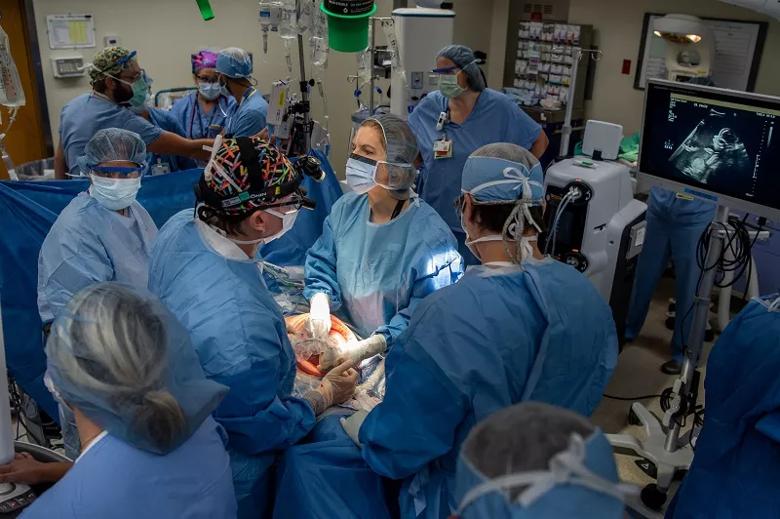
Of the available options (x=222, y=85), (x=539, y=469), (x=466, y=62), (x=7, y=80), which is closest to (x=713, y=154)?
(x=466, y=62)

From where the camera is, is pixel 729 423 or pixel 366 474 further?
pixel 729 423

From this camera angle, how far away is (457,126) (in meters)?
3.39

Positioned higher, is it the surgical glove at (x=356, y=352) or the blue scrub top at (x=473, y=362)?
the blue scrub top at (x=473, y=362)

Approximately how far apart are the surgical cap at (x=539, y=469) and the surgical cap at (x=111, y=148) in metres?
1.88

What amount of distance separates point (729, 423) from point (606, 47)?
4.24 meters

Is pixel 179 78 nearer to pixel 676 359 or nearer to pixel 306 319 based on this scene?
pixel 306 319

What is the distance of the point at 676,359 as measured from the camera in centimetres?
377

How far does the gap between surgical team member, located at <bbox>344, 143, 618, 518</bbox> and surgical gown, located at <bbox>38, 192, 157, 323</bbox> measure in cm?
111

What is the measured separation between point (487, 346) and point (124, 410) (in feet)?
2.41

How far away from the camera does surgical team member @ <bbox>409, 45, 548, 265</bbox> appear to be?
3336mm

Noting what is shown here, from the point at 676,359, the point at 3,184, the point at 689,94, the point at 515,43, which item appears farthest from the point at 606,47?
the point at 3,184

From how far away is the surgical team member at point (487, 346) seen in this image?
1448 millimetres

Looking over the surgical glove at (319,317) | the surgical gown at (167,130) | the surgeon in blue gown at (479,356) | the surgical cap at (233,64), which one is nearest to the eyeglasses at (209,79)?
the surgical cap at (233,64)

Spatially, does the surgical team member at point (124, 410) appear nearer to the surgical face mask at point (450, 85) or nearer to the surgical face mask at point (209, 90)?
the surgical face mask at point (450, 85)
